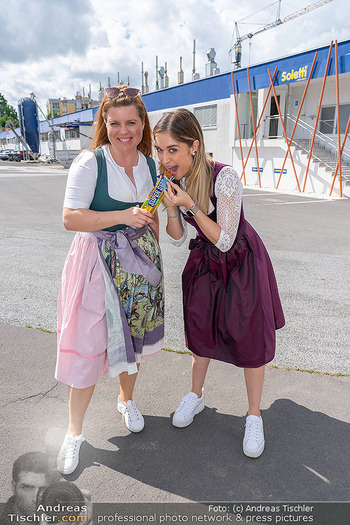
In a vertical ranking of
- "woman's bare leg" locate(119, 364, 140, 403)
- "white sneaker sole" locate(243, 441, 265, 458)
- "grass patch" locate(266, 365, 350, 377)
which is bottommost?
"white sneaker sole" locate(243, 441, 265, 458)

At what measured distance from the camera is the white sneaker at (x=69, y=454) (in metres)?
2.05

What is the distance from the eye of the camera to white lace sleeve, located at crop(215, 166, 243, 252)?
201 centimetres

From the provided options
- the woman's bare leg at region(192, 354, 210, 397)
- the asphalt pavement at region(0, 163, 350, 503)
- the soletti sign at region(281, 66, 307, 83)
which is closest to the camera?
the asphalt pavement at region(0, 163, 350, 503)

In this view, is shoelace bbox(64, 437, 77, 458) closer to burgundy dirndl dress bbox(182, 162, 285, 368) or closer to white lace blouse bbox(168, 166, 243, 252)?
burgundy dirndl dress bbox(182, 162, 285, 368)

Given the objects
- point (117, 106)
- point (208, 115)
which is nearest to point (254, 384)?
point (117, 106)

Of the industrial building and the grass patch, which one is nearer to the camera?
the grass patch

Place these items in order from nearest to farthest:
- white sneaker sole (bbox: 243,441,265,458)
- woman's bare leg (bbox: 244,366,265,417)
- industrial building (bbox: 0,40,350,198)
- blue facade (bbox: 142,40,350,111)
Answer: white sneaker sole (bbox: 243,441,265,458) < woman's bare leg (bbox: 244,366,265,417) < blue facade (bbox: 142,40,350,111) < industrial building (bbox: 0,40,350,198)

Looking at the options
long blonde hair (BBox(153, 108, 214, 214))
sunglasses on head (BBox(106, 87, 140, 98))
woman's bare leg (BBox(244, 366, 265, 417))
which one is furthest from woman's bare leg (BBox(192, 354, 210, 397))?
sunglasses on head (BBox(106, 87, 140, 98))

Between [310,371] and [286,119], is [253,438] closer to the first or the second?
[310,371]

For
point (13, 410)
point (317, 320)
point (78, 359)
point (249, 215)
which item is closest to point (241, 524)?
point (78, 359)

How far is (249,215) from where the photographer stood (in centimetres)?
1033

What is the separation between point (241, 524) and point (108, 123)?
213cm

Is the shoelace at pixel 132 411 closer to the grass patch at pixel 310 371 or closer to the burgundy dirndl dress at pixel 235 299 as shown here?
the burgundy dirndl dress at pixel 235 299

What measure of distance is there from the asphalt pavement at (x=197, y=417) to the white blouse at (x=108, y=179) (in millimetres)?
1464
